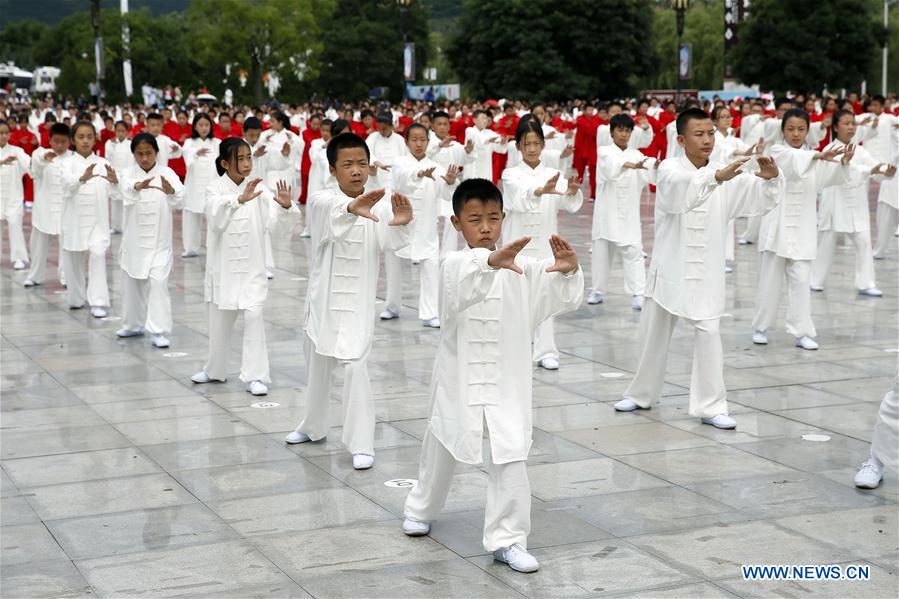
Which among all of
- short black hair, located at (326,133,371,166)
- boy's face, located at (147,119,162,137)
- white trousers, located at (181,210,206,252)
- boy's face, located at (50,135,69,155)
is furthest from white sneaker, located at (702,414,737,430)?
boy's face, located at (147,119,162,137)

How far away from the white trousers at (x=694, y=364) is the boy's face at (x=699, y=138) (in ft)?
3.08

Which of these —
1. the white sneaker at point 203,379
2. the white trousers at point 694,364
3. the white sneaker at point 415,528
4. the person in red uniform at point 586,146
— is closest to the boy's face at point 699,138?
the white trousers at point 694,364

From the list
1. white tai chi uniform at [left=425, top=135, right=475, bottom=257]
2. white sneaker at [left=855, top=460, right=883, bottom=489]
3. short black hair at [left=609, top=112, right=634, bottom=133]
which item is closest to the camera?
white sneaker at [left=855, top=460, right=883, bottom=489]

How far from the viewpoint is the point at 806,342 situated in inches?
405

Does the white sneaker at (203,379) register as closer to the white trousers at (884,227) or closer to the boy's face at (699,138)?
the boy's face at (699,138)

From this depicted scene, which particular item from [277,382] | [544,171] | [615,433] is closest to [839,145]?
[544,171]

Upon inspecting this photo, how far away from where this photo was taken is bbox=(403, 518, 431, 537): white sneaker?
594 centimetres

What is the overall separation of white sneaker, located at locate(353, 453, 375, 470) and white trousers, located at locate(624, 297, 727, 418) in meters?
1.99

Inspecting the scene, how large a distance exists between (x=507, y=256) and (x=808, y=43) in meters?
45.5

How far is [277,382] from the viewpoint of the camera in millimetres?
9430

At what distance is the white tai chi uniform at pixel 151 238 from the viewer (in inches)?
428

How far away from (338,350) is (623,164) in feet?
17.9

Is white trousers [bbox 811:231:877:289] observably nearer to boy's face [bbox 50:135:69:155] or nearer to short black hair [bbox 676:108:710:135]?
short black hair [bbox 676:108:710:135]

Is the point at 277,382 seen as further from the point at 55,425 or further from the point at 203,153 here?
the point at 203,153
